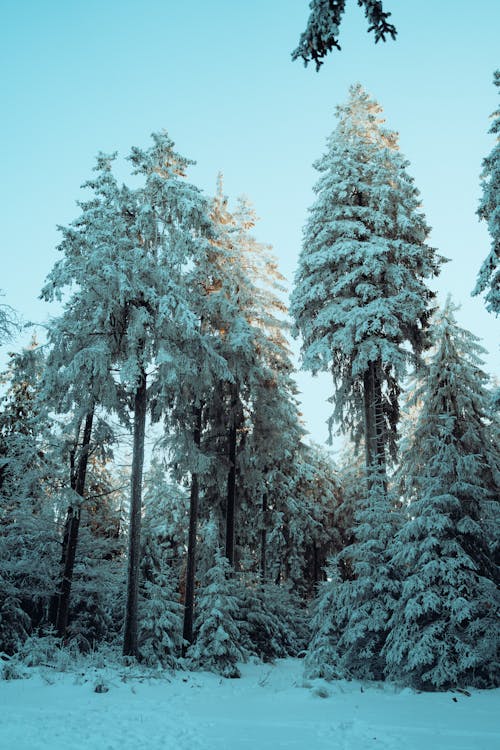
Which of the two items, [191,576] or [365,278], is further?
[365,278]

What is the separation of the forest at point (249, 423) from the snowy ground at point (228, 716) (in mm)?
1054

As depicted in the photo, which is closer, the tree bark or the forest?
the forest

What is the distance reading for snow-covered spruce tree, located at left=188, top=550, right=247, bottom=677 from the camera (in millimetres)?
12539

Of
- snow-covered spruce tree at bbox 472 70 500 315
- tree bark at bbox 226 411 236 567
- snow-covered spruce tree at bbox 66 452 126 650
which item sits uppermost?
snow-covered spruce tree at bbox 472 70 500 315

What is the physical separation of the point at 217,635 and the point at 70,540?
181 inches

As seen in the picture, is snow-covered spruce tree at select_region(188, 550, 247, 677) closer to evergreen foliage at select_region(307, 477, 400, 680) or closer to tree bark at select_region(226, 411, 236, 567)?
evergreen foliage at select_region(307, 477, 400, 680)

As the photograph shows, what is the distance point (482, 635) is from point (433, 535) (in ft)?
6.56

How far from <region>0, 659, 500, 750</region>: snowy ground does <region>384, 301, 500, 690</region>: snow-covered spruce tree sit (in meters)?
0.52

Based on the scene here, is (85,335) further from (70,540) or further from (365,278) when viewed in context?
(365,278)

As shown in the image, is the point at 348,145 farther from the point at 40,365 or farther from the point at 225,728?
the point at 225,728

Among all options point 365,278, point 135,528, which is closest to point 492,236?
point 365,278

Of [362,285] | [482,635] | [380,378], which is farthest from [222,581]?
[362,285]

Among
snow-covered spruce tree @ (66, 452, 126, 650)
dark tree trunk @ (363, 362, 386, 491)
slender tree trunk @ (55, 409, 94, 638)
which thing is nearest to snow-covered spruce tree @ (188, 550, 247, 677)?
snow-covered spruce tree @ (66, 452, 126, 650)

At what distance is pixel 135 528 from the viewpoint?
13.0 meters
